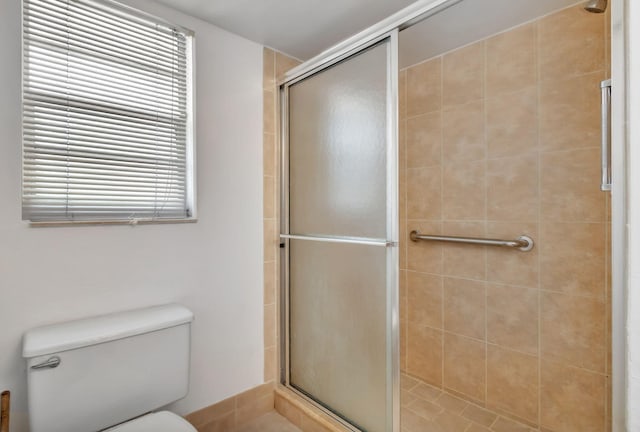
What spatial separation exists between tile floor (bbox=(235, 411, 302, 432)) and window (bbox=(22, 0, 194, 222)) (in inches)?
47.3

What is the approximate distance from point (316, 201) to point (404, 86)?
118 cm

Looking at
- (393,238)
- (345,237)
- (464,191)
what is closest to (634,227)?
(393,238)

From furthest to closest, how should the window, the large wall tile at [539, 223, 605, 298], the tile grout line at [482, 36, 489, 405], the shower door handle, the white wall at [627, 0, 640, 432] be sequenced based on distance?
the tile grout line at [482, 36, 489, 405] < the large wall tile at [539, 223, 605, 298] < the window < the shower door handle < the white wall at [627, 0, 640, 432]

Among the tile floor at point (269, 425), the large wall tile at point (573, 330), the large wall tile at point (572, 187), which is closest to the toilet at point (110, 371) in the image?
the tile floor at point (269, 425)

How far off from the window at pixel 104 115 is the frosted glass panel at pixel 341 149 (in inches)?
22.7

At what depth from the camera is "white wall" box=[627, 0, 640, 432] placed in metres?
0.58

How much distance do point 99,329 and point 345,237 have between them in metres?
1.06

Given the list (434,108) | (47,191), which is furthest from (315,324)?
(434,108)

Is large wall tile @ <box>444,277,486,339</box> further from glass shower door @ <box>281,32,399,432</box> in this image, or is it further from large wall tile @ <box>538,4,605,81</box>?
large wall tile @ <box>538,4,605,81</box>

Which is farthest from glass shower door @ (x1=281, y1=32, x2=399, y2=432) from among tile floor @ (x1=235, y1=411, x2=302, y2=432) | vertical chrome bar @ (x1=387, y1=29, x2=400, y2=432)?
tile floor @ (x1=235, y1=411, x2=302, y2=432)

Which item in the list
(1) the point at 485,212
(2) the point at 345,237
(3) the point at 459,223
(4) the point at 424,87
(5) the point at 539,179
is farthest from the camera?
(4) the point at 424,87

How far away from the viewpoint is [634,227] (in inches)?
23.0

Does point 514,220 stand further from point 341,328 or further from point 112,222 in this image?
point 112,222

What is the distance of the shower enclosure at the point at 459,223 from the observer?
1.46m
